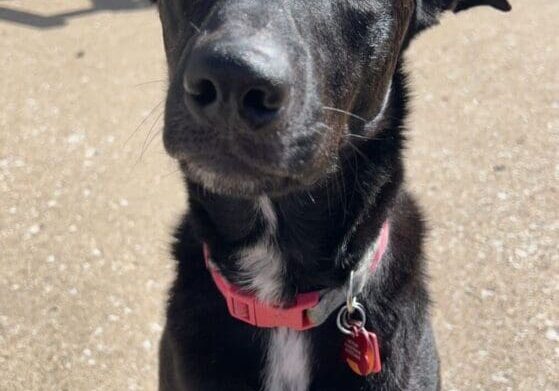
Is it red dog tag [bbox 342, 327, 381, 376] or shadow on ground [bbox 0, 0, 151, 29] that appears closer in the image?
red dog tag [bbox 342, 327, 381, 376]

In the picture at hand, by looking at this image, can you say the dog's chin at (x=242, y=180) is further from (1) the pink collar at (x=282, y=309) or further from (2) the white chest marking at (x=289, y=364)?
Answer: (2) the white chest marking at (x=289, y=364)

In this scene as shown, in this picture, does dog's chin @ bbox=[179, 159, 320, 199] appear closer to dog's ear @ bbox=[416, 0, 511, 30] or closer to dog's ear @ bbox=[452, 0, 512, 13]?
dog's ear @ bbox=[416, 0, 511, 30]

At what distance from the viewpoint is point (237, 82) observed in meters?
1.54

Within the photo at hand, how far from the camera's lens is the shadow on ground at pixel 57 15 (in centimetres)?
534

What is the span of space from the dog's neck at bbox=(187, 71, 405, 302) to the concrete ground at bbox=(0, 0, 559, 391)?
0.45 meters

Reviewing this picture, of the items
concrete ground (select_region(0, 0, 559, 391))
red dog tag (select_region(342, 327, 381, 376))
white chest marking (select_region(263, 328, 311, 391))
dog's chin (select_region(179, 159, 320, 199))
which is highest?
dog's chin (select_region(179, 159, 320, 199))

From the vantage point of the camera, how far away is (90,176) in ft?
13.3

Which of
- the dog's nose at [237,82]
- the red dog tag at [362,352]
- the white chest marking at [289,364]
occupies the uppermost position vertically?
the dog's nose at [237,82]

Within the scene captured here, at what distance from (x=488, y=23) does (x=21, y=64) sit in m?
3.16

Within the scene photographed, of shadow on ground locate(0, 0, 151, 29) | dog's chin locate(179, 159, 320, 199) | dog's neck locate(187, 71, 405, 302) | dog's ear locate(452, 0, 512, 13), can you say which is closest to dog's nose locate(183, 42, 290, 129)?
dog's chin locate(179, 159, 320, 199)

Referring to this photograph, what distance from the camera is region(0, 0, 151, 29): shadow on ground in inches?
210

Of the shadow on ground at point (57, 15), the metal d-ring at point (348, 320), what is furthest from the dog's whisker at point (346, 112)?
the shadow on ground at point (57, 15)

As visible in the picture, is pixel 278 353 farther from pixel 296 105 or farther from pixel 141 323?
pixel 141 323

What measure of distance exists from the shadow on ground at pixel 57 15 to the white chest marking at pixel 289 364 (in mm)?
3649
